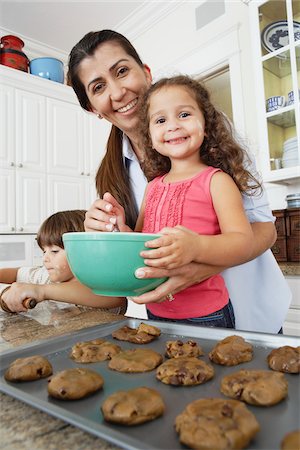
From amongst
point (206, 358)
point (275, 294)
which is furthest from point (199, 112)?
point (206, 358)

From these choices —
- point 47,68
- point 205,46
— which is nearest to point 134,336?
point 205,46

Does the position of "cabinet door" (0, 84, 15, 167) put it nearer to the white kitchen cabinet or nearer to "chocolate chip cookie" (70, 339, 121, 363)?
the white kitchen cabinet

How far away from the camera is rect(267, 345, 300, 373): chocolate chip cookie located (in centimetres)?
47

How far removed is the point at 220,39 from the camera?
2.54m

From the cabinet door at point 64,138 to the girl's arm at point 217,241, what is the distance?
8.74ft

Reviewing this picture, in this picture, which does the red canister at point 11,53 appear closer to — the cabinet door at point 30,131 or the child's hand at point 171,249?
the cabinet door at point 30,131

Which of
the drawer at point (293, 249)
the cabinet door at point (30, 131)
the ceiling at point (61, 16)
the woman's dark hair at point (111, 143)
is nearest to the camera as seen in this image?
the woman's dark hair at point (111, 143)

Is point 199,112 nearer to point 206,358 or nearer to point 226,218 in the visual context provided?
point 226,218

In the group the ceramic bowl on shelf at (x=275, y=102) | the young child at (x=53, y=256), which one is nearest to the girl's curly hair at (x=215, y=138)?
the young child at (x=53, y=256)

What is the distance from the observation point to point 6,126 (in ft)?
9.95

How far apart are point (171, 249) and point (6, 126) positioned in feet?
9.39

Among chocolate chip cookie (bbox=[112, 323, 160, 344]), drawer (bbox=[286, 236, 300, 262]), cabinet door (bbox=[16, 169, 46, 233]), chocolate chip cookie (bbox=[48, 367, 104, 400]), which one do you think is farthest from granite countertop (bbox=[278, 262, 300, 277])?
cabinet door (bbox=[16, 169, 46, 233])

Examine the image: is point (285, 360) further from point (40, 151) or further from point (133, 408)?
point (40, 151)

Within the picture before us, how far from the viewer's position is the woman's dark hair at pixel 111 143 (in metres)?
1.06
